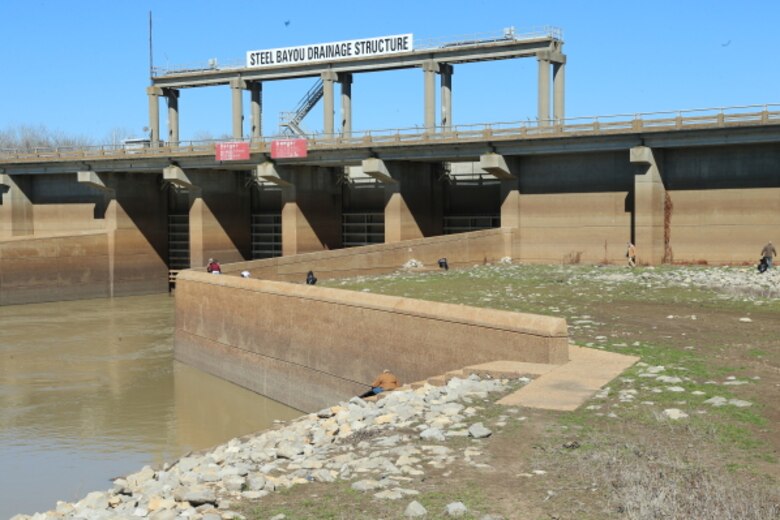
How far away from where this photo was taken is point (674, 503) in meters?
9.12

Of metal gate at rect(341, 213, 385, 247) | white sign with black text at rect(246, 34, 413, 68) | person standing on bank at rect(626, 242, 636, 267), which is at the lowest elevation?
person standing on bank at rect(626, 242, 636, 267)

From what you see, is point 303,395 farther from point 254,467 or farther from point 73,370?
point 254,467

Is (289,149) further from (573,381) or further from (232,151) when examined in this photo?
(573,381)

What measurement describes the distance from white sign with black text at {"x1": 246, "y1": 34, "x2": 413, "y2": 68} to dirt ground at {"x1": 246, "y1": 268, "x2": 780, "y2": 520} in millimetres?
43920

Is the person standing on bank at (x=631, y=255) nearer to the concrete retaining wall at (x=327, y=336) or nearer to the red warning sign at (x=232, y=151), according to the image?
the concrete retaining wall at (x=327, y=336)

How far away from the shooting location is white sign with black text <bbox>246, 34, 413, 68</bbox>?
60.2m

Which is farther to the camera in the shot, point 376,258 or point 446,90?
point 446,90

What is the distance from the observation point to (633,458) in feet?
36.0

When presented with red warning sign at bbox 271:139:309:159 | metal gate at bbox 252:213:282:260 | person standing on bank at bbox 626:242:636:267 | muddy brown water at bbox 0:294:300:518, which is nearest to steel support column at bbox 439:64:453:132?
red warning sign at bbox 271:139:309:159

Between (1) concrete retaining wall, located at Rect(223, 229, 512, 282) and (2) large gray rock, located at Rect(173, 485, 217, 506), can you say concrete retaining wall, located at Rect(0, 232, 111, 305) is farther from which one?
(2) large gray rock, located at Rect(173, 485, 217, 506)

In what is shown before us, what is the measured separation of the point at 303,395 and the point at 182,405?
4155mm

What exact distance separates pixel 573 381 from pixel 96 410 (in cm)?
1746

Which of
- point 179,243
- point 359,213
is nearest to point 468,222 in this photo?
point 359,213

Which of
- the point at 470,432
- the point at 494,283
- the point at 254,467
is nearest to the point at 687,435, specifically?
the point at 470,432
